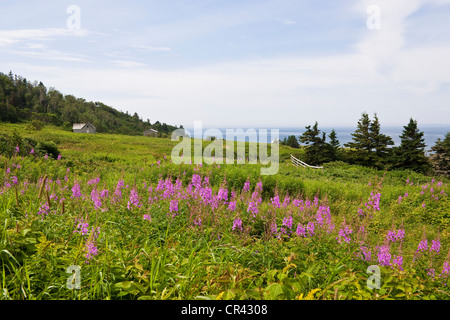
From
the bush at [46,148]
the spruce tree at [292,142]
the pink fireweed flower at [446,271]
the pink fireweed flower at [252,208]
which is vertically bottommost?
the pink fireweed flower at [446,271]

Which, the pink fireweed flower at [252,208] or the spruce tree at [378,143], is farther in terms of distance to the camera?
the spruce tree at [378,143]

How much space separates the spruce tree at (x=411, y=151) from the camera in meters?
30.8

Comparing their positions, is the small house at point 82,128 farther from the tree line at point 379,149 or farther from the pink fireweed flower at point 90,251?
the pink fireweed flower at point 90,251

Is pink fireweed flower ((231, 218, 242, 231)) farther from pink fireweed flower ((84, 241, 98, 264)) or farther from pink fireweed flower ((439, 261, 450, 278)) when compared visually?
pink fireweed flower ((439, 261, 450, 278))

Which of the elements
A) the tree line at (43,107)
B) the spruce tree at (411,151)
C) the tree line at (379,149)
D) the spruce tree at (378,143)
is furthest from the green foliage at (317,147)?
the tree line at (43,107)

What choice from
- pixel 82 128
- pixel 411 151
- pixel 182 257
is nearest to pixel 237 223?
pixel 182 257

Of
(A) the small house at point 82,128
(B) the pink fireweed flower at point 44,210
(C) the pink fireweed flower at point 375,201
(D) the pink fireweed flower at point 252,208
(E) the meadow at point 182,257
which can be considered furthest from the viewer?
(A) the small house at point 82,128

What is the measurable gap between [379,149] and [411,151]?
354 centimetres

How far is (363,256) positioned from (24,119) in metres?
95.2

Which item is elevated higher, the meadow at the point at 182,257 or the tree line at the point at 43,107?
the tree line at the point at 43,107

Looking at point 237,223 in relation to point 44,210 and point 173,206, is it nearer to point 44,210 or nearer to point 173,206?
point 173,206
